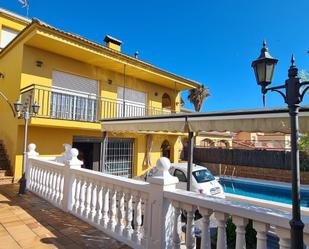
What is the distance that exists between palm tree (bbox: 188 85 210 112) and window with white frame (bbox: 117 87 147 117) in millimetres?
20366

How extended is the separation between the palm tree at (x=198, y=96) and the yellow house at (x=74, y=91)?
18.6 m

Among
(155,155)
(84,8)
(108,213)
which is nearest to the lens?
(108,213)

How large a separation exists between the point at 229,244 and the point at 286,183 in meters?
19.4

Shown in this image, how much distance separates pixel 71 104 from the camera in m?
12.8

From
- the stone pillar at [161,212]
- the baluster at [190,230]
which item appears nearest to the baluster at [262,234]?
the baluster at [190,230]

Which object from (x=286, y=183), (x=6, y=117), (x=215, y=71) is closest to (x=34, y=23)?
(x=6, y=117)

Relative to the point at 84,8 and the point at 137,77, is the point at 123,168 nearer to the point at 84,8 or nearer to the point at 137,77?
the point at 137,77

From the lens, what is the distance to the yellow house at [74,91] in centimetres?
1136

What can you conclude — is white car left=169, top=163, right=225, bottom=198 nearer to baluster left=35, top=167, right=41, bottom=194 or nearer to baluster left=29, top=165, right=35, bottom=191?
baluster left=35, top=167, right=41, bottom=194

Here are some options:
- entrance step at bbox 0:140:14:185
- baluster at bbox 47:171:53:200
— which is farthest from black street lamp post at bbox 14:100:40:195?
entrance step at bbox 0:140:14:185

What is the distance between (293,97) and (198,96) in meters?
34.8

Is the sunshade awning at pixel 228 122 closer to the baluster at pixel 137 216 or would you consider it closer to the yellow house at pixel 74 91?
the baluster at pixel 137 216

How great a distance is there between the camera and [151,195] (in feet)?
12.2

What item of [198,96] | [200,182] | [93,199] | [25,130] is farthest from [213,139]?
[93,199]
